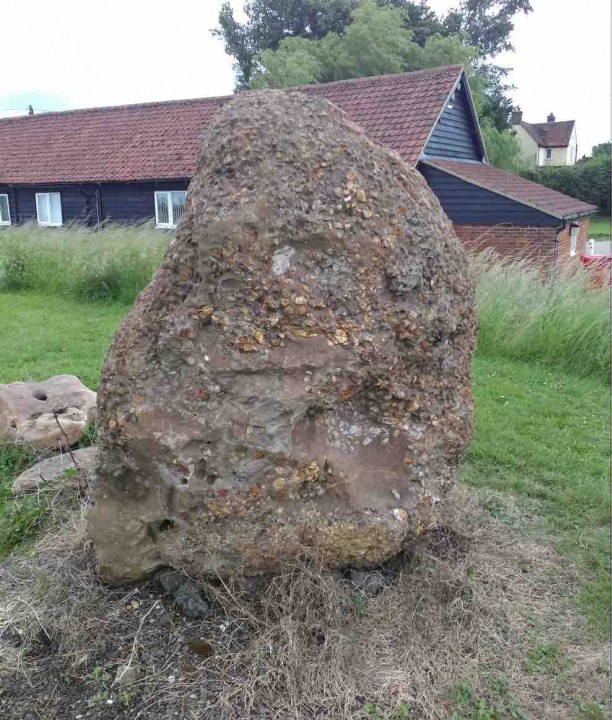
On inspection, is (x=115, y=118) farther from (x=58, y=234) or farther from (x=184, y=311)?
(x=184, y=311)

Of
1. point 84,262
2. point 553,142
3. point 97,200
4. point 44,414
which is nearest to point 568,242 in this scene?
point 84,262

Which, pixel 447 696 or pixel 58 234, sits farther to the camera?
pixel 58 234

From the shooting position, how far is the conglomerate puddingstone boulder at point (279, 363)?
2.66 metres

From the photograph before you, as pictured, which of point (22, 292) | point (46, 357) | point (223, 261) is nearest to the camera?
point (223, 261)

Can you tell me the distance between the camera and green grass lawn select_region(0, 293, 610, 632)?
3816 millimetres

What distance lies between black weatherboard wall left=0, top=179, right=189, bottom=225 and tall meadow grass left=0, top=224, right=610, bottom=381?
4328 millimetres

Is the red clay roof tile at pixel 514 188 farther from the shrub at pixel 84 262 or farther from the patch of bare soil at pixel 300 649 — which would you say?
the patch of bare soil at pixel 300 649

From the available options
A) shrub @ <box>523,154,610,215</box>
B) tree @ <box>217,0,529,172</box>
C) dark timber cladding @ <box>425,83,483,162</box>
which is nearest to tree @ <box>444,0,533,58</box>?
tree @ <box>217,0,529,172</box>

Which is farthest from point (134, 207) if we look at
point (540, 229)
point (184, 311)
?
point (184, 311)

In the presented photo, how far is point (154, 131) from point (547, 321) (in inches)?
544

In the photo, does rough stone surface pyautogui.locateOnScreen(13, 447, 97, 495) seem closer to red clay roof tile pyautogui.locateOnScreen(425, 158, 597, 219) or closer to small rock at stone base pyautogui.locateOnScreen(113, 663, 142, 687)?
small rock at stone base pyautogui.locateOnScreen(113, 663, 142, 687)

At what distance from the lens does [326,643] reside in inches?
105

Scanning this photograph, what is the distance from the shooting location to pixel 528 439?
17.5ft

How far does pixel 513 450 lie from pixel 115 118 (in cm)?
1800
